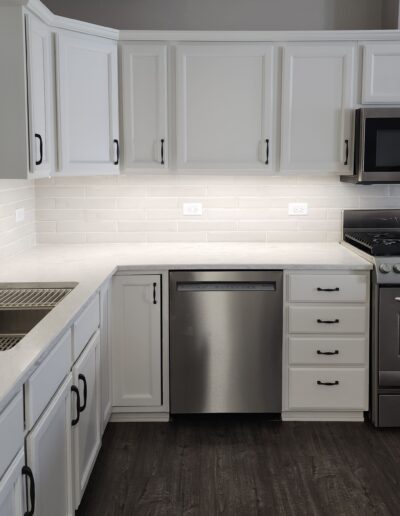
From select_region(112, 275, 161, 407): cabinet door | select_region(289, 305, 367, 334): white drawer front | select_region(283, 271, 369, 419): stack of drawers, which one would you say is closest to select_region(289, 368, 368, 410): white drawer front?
select_region(283, 271, 369, 419): stack of drawers

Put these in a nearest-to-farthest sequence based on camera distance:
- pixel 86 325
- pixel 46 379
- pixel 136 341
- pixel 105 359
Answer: pixel 46 379, pixel 86 325, pixel 105 359, pixel 136 341

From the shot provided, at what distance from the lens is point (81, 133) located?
3703 millimetres

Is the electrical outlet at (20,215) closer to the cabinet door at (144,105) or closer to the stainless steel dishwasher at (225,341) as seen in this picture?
the cabinet door at (144,105)

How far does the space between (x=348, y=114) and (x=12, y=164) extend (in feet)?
6.47

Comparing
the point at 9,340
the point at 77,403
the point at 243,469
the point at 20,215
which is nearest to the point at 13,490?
the point at 77,403

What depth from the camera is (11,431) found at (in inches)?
66.9

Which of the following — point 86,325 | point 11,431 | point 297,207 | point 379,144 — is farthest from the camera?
point 297,207

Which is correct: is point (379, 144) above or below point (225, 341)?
above

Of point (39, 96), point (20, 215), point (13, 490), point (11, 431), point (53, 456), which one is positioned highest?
point (39, 96)

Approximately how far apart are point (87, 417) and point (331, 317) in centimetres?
146

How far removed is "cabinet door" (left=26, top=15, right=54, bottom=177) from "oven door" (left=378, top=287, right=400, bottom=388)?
1.83 m

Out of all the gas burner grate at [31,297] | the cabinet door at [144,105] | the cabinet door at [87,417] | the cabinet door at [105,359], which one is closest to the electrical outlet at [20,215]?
the cabinet door at [144,105]

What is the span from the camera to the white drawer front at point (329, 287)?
362 centimetres

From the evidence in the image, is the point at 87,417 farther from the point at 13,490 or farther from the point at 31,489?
the point at 13,490
